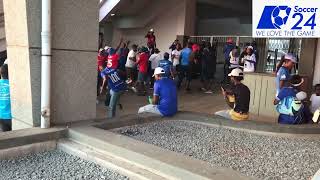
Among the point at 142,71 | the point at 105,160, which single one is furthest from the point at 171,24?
the point at 105,160

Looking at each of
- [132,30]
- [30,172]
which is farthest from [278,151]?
[132,30]

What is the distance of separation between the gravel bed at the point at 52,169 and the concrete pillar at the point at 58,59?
890mm

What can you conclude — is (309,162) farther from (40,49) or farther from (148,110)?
(40,49)

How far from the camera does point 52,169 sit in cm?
375

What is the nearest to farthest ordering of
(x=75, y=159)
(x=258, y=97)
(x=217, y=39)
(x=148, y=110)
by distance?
(x=75, y=159) → (x=148, y=110) → (x=258, y=97) → (x=217, y=39)

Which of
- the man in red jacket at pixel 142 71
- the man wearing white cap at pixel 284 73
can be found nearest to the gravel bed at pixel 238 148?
the man wearing white cap at pixel 284 73

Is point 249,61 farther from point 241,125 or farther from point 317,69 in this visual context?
point 241,125

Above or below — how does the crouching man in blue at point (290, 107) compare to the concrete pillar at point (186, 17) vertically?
below

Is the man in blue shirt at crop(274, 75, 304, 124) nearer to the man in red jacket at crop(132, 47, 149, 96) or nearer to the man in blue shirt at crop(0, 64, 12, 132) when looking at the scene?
the man in blue shirt at crop(0, 64, 12, 132)

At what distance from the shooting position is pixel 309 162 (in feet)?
13.8

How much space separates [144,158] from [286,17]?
375 cm

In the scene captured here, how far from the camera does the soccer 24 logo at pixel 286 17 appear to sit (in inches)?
227

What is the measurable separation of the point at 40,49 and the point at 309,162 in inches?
142

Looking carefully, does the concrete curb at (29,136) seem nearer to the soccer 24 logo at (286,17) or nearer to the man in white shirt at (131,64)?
the soccer 24 logo at (286,17)
